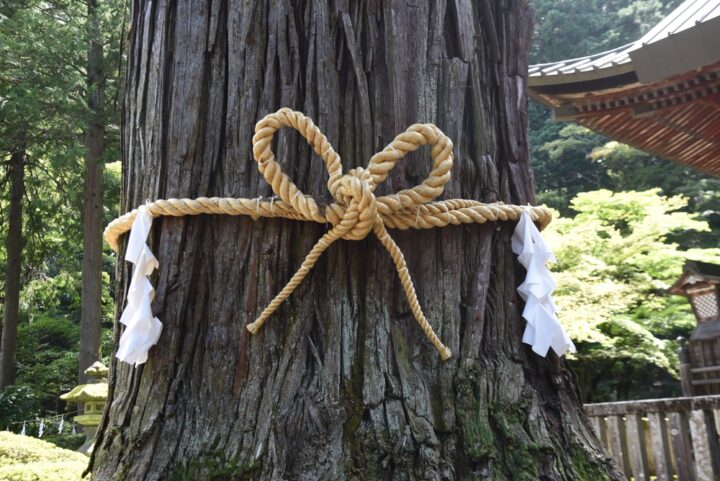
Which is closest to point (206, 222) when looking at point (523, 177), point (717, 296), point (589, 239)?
point (523, 177)

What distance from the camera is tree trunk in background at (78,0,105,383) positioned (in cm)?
1048

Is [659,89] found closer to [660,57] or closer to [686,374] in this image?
[660,57]

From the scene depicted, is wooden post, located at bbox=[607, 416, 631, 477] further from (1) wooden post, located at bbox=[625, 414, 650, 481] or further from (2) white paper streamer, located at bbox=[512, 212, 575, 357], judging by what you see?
(2) white paper streamer, located at bbox=[512, 212, 575, 357]

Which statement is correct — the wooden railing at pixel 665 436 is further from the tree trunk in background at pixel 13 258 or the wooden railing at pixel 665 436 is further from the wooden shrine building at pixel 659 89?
the tree trunk in background at pixel 13 258

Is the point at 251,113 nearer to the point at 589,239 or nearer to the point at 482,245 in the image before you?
the point at 482,245

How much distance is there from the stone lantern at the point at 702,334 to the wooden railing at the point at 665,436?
3469 millimetres

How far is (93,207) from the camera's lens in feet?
34.8

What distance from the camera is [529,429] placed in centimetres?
116

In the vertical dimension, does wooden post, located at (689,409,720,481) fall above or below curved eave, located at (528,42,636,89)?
below

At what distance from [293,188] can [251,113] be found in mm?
220

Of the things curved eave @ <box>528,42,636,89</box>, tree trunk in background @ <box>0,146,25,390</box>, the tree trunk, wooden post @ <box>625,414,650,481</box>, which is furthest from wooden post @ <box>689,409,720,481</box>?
tree trunk in background @ <box>0,146,25,390</box>

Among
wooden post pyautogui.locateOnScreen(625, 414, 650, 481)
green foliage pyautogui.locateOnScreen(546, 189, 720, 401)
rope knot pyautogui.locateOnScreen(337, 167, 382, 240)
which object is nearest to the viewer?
rope knot pyautogui.locateOnScreen(337, 167, 382, 240)

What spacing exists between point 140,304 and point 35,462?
318 cm

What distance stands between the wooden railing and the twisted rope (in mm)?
3181
